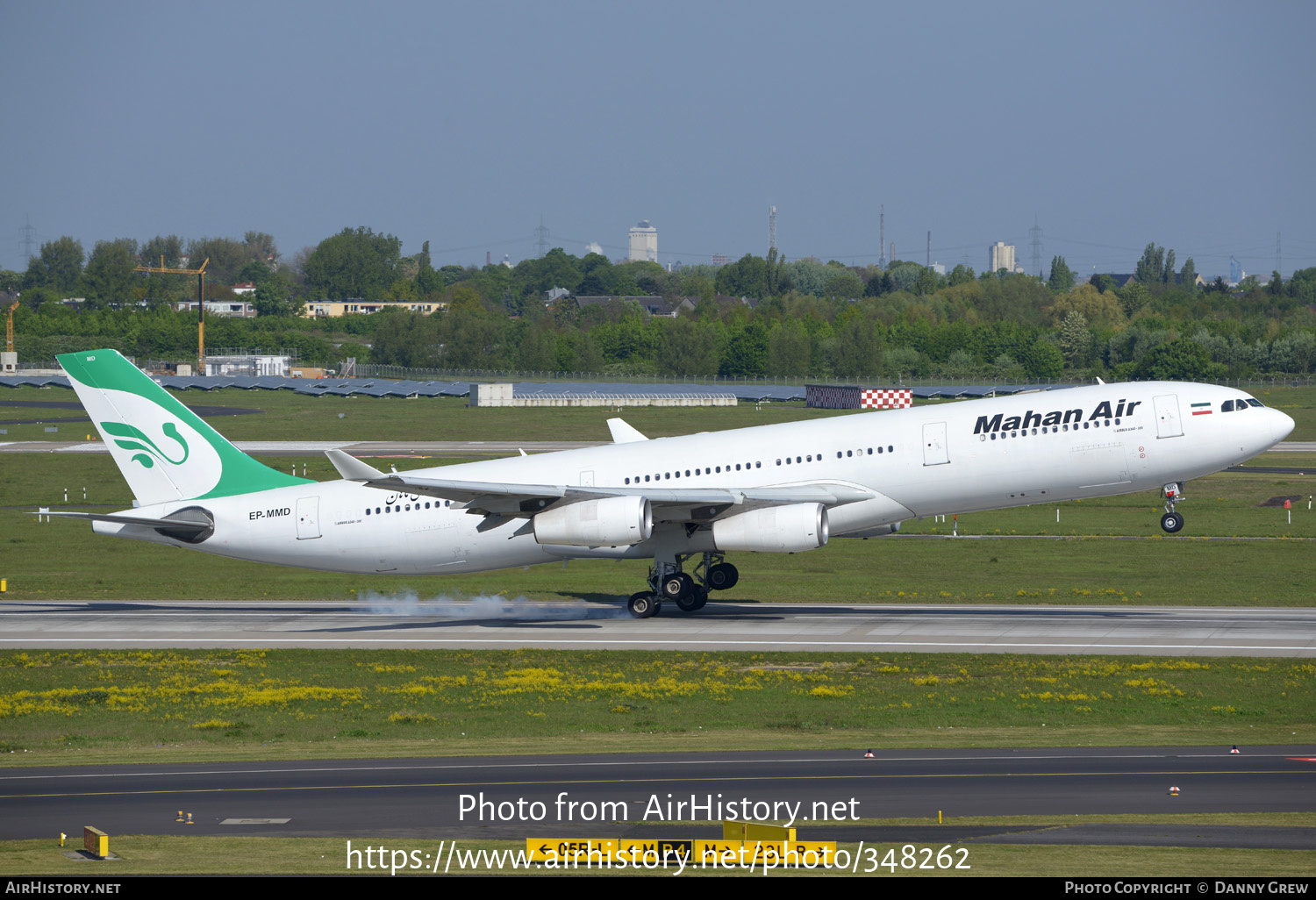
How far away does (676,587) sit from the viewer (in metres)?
43.6

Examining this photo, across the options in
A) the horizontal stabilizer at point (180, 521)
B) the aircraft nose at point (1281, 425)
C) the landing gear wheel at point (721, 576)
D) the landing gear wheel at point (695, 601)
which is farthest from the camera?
the landing gear wheel at point (721, 576)

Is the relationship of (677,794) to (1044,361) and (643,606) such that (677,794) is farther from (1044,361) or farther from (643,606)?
(1044,361)

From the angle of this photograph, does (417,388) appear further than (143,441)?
Yes

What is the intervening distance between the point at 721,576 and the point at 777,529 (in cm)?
543

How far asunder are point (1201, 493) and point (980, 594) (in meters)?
39.8

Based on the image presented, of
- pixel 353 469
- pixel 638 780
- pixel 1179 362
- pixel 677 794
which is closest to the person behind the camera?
pixel 677 794

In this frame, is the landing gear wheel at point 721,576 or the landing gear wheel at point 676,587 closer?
the landing gear wheel at point 676,587

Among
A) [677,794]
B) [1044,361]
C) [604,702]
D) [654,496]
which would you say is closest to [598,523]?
[654,496]

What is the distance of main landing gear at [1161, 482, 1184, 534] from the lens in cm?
3888

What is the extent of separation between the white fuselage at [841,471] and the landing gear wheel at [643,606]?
5.16ft

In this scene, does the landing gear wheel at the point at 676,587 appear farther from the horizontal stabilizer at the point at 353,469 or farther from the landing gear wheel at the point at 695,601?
the horizontal stabilizer at the point at 353,469

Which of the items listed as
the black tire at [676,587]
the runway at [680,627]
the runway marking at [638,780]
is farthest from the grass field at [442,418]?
the runway marking at [638,780]

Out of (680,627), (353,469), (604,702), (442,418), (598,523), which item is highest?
(353,469)

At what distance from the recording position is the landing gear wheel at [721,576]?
4444cm
